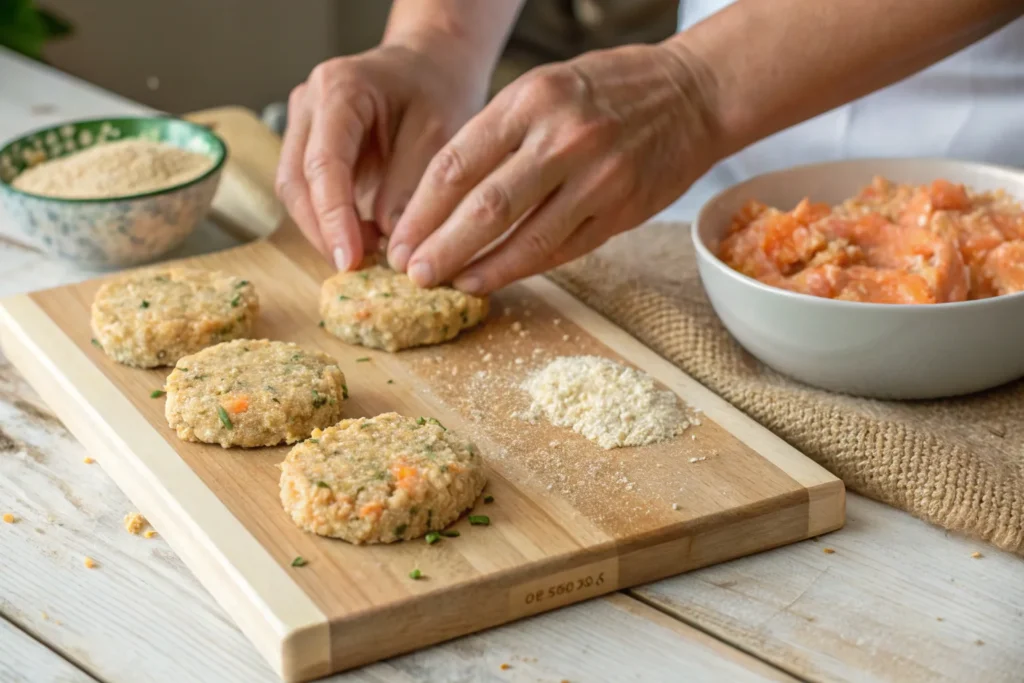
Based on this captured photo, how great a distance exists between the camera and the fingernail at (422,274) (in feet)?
6.06

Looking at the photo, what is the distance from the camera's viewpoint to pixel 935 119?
2230mm

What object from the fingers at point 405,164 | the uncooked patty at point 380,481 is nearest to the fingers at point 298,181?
the fingers at point 405,164

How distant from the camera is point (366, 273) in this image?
1931 mm

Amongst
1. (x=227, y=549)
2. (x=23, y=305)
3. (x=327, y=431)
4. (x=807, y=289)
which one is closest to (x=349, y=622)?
(x=227, y=549)

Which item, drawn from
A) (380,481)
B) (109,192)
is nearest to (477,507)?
(380,481)

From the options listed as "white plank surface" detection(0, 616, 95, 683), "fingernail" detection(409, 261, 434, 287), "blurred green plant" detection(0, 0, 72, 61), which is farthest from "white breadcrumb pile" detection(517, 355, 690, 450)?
"blurred green plant" detection(0, 0, 72, 61)

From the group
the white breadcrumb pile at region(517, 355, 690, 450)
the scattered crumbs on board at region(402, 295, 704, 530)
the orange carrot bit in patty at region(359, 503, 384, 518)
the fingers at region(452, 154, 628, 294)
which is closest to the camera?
the orange carrot bit in patty at region(359, 503, 384, 518)

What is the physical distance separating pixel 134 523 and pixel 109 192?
826mm

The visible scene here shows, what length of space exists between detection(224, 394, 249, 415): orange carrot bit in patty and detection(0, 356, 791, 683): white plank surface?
19 centimetres

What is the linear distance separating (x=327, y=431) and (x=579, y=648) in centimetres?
43

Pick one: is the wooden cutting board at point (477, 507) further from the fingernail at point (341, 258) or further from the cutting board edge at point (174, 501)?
the fingernail at point (341, 258)

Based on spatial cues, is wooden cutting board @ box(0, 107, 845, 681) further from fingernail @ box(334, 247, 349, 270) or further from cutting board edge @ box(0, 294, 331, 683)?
fingernail @ box(334, 247, 349, 270)

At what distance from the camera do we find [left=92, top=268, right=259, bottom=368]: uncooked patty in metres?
1.71

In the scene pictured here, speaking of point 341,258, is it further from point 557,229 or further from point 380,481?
point 380,481
